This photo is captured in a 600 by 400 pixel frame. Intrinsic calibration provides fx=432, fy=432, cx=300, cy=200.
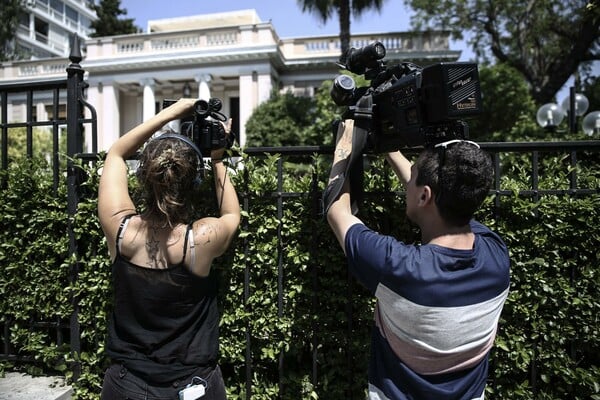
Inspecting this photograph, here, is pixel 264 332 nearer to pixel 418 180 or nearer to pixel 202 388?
pixel 202 388

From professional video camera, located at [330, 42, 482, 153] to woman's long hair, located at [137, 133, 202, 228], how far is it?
0.70 metres

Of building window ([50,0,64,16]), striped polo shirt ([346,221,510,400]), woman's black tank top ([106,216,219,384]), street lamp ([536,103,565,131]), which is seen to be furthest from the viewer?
building window ([50,0,64,16])

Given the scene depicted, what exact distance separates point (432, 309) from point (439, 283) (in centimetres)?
9

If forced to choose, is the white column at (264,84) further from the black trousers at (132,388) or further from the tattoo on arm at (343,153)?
the black trousers at (132,388)

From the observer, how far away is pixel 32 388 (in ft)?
9.57

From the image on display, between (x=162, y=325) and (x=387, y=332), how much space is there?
874mm

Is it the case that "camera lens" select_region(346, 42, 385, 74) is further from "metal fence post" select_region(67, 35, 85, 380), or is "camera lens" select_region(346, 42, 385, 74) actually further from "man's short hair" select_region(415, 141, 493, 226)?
"metal fence post" select_region(67, 35, 85, 380)

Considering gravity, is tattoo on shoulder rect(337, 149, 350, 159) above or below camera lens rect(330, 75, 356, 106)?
below

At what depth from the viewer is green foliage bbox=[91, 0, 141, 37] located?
35.3 m

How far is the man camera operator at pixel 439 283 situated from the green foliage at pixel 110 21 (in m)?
39.8

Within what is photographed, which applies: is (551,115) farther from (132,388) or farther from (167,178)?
(132,388)

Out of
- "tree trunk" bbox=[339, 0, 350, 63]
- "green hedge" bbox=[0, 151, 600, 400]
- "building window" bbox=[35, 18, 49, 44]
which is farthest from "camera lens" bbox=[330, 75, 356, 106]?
"building window" bbox=[35, 18, 49, 44]

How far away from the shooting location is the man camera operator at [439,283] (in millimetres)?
1442

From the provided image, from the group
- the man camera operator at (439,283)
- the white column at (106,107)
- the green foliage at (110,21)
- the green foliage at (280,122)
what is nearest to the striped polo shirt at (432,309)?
the man camera operator at (439,283)
